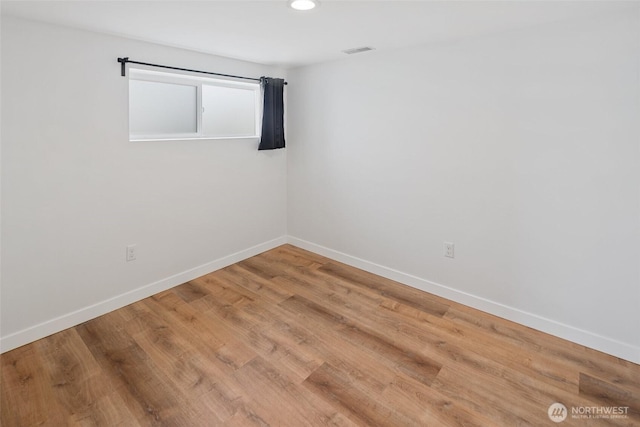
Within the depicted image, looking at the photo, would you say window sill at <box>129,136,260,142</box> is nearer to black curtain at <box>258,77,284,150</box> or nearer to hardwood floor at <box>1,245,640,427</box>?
black curtain at <box>258,77,284,150</box>

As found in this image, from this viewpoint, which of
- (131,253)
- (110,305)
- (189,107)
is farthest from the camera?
(189,107)

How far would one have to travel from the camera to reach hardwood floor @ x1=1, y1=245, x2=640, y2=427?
1.70m

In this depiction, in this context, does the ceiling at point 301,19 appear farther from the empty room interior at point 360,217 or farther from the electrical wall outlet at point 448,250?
the electrical wall outlet at point 448,250

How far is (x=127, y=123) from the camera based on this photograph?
259 cm

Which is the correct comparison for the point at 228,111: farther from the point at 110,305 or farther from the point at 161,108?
the point at 110,305

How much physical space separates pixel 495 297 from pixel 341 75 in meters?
2.35

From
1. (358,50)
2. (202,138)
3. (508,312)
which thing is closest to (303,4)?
(358,50)

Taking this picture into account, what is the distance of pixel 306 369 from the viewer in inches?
79.3

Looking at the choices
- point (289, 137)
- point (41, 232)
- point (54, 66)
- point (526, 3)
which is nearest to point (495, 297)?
point (526, 3)

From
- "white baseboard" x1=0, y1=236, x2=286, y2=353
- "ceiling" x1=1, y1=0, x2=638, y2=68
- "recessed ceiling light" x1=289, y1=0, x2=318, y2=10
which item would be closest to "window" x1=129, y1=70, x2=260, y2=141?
"ceiling" x1=1, y1=0, x2=638, y2=68

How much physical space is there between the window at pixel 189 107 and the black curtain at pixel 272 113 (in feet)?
0.43

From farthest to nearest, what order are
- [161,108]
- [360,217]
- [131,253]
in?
1. [360,217]
2. [161,108]
3. [131,253]

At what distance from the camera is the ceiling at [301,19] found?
1854mm

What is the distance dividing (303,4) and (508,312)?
247cm
